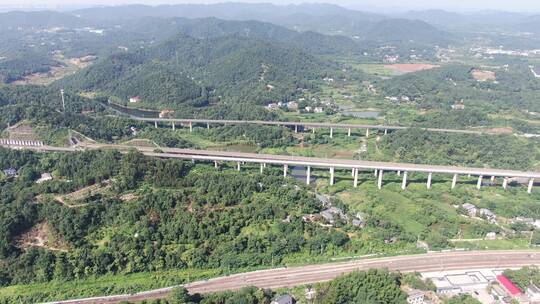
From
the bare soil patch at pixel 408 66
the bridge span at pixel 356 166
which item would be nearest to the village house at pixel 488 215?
the bridge span at pixel 356 166

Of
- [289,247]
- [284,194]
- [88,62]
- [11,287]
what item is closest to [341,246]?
[289,247]

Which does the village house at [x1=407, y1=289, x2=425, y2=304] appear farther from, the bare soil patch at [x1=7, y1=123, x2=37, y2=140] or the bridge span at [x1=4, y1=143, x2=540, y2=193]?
the bare soil patch at [x1=7, y1=123, x2=37, y2=140]

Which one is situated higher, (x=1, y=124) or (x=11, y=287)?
(x=1, y=124)

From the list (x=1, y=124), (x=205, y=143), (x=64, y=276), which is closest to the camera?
(x=64, y=276)

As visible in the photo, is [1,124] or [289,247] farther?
[1,124]

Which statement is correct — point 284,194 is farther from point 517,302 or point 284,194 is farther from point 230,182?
point 517,302

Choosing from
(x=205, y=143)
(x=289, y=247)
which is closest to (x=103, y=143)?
(x=205, y=143)

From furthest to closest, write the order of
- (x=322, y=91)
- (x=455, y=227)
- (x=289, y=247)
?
(x=322, y=91) → (x=455, y=227) → (x=289, y=247)

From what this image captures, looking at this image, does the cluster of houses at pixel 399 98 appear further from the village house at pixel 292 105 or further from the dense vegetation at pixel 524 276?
the dense vegetation at pixel 524 276
